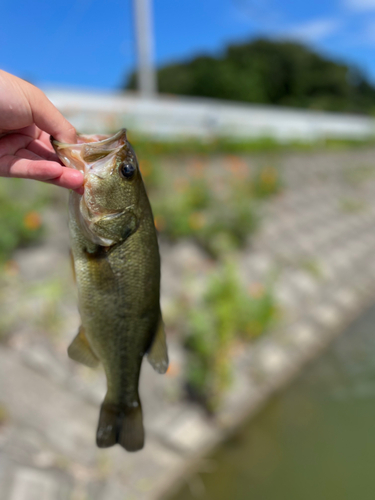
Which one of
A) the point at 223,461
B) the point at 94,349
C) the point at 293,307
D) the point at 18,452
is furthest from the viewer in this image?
the point at 293,307

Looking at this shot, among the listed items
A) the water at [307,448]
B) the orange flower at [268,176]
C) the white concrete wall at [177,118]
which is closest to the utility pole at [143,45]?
the white concrete wall at [177,118]

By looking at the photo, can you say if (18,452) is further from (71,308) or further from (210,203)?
(210,203)

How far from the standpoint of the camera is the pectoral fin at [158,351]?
4.45ft

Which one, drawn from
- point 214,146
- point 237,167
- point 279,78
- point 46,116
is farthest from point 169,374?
point 279,78

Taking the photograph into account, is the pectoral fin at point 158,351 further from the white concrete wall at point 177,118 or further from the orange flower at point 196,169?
the orange flower at point 196,169

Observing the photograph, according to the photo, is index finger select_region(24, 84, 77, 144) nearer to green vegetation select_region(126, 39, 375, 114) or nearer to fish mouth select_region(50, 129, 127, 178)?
fish mouth select_region(50, 129, 127, 178)

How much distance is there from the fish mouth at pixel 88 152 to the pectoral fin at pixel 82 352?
53 cm

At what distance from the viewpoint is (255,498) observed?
11.7ft

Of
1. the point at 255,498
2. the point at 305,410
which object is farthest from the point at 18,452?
the point at 305,410

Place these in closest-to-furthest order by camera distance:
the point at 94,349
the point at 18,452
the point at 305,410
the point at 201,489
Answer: the point at 94,349 → the point at 18,452 → the point at 201,489 → the point at 305,410

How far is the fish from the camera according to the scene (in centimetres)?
124

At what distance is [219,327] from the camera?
13.6 feet

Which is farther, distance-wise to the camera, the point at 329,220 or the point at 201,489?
the point at 329,220

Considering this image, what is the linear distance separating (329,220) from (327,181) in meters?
1.79
